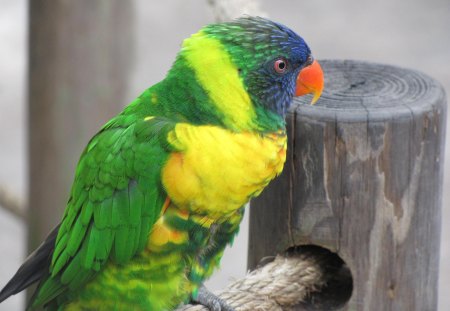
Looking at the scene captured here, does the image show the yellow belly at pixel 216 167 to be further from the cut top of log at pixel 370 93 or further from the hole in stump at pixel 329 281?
the hole in stump at pixel 329 281

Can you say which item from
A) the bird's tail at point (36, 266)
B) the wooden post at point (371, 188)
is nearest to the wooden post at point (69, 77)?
the bird's tail at point (36, 266)

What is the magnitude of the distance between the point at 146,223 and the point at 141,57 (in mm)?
3514

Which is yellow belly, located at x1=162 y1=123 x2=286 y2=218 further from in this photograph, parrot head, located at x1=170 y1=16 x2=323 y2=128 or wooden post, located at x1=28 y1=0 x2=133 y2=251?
wooden post, located at x1=28 y1=0 x2=133 y2=251

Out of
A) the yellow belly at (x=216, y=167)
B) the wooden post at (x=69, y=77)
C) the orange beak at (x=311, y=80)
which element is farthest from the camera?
the wooden post at (x=69, y=77)

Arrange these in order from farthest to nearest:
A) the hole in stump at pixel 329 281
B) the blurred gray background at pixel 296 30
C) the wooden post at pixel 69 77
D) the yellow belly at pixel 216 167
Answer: the blurred gray background at pixel 296 30
the wooden post at pixel 69 77
the hole in stump at pixel 329 281
the yellow belly at pixel 216 167

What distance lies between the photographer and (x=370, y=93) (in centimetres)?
159

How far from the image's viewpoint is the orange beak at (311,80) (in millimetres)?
→ 1532

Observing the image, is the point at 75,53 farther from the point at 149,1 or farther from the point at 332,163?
the point at 149,1

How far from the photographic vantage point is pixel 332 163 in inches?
59.6

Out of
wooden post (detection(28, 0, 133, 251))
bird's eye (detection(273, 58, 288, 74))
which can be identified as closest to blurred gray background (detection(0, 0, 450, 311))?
wooden post (detection(28, 0, 133, 251))

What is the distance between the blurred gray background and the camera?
455 cm

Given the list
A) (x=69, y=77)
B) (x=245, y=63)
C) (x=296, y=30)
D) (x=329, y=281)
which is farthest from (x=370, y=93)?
(x=296, y=30)

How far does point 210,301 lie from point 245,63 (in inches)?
19.2

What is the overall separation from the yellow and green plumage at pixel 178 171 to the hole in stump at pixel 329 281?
0.20m
